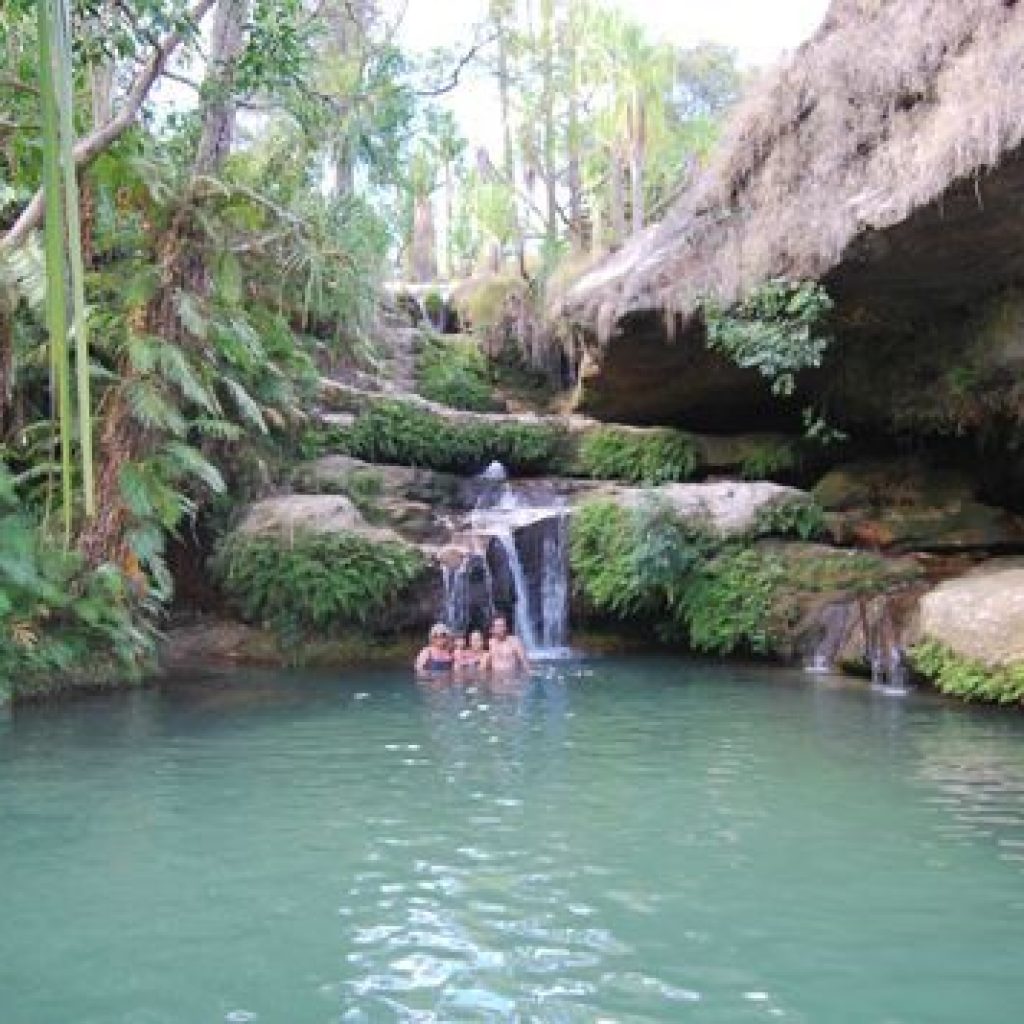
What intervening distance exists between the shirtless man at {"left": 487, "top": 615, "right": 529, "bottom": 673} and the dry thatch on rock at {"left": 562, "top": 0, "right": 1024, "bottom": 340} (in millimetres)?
4210

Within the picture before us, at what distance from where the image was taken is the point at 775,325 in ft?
41.3

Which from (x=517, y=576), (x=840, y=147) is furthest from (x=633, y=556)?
(x=840, y=147)

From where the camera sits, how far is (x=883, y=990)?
390cm

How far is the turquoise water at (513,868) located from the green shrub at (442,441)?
7.54m

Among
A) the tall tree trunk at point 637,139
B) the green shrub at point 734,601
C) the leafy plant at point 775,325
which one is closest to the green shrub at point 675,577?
the green shrub at point 734,601

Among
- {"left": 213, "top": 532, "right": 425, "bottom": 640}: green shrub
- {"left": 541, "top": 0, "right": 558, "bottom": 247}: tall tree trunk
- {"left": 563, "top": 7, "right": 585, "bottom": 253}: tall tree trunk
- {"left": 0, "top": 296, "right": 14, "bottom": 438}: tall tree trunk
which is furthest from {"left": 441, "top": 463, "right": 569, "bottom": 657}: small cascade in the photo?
{"left": 541, "top": 0, "right": 558, "bottom": 247}: tall tree trunk

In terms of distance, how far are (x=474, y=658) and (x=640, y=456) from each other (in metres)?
5.51

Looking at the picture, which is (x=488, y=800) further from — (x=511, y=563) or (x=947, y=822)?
(x=511, y=563)

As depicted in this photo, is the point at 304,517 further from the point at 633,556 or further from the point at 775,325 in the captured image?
the point at 775,325

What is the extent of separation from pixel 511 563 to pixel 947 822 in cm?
870

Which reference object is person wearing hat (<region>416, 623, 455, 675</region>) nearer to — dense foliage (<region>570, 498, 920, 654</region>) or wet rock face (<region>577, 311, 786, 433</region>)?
dense foliage (<region>570, 498, 920, 654</region>)

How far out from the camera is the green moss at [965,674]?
988cm

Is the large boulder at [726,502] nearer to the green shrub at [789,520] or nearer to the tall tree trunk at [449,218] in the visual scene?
the green shrub at [789,520]

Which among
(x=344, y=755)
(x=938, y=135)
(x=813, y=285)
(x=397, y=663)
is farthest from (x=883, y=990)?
(x=397, y=663)
